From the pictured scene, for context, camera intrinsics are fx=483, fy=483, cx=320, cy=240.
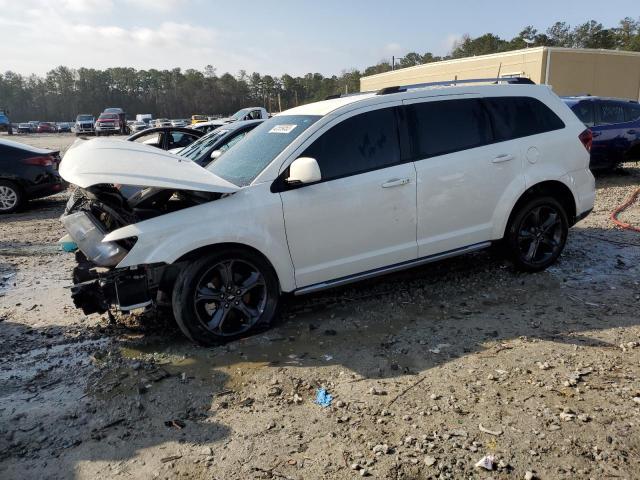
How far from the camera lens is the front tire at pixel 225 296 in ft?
12.3

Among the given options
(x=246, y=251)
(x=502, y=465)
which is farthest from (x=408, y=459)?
(x=246, y=251)

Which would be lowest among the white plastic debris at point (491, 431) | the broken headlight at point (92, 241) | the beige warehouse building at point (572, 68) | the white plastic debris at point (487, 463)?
the white plastic debris at point (487, 463)

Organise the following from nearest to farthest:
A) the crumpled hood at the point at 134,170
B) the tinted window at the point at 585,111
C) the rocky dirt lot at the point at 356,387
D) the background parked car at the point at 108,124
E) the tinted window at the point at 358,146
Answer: the rocky dirt lot at the point at 356,387
the crumpled hood at the point at 134,170
the tinted window at the point at 358,146
the tinted window at the point at 585,111
the background parked car at the point at 108,124

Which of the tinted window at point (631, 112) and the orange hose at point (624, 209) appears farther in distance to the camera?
the tinted window at point (631, 112)

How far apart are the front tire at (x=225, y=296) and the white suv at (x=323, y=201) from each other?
0.01 metres

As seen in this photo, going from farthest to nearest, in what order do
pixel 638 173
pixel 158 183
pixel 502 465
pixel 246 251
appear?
1. pixel 638 173
2. pixel 246 251
3. pixel 158 183
4. pixel 502 465

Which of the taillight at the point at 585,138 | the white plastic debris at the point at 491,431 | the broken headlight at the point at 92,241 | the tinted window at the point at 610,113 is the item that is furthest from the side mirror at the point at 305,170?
the tinted window at the point at 610,113

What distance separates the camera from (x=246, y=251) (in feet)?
12.8

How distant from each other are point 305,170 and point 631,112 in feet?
33.1

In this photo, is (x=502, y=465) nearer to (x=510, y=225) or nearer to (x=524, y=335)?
(x=524, y=335)

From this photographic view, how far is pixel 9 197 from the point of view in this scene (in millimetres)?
9773

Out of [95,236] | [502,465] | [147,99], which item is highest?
[147,99]

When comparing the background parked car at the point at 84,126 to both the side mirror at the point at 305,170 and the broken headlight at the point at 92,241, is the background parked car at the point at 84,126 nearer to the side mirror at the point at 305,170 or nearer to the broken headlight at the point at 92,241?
the broken headlight at the point at 92,241

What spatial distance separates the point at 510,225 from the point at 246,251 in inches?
109
